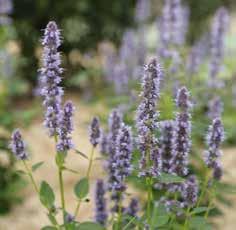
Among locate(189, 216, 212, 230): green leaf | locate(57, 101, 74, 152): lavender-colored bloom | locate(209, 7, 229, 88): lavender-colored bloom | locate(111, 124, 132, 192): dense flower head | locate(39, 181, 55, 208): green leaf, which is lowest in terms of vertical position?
locate(189, 216, 212, 230): green leaf

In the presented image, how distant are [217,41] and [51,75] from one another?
3228 millimetres

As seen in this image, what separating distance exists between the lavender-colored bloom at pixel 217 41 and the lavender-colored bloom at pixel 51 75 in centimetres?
293

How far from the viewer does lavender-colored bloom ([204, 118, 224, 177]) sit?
106 inches

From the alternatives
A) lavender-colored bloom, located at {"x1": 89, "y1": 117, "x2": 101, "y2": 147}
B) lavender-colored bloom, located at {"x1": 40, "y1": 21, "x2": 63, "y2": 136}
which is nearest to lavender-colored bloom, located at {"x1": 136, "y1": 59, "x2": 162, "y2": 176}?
lavender-colored bloom, located at {"x1": 40, "y1": 21, "x2": 63, "y2": 136}

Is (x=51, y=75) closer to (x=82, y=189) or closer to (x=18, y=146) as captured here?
(x=18, y=146)

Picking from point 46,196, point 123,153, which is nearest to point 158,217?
point 123,153

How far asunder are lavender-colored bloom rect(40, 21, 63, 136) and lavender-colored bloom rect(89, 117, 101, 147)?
274mm

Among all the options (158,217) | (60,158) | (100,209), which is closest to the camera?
(158,217)

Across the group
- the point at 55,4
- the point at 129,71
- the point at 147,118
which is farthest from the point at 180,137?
the point at 55,4

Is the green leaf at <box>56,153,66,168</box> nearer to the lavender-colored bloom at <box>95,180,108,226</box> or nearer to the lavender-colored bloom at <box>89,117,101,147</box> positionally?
the lavender-colored bloom at <box>89,117,101,147</box>

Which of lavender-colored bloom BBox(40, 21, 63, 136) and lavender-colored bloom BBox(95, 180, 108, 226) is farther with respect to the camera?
lavender-colored bloom BBox(95, 180, 108, 226)

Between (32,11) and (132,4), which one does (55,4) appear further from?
(132,4)

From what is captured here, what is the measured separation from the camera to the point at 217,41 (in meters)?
5.62

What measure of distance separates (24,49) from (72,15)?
0.96 meters
